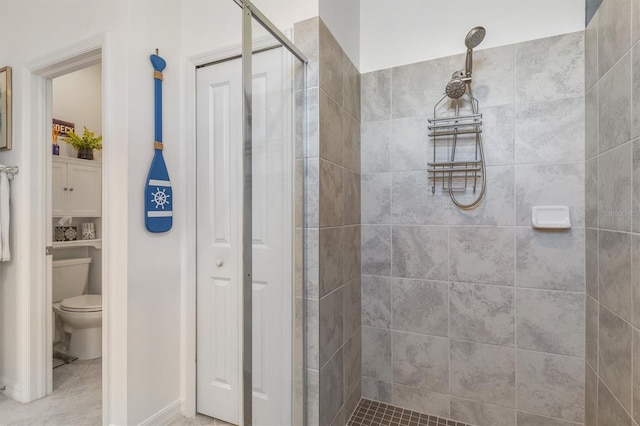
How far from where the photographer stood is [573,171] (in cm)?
142

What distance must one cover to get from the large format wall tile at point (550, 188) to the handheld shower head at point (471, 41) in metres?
0.56

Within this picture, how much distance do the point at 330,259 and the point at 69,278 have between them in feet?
8.79

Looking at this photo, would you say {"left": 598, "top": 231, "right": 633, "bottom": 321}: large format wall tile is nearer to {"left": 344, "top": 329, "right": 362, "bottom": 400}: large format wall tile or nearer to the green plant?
{"left": 344, "top": 329, "right": 362, "bottom": 400}: large format wall tile

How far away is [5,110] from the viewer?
6.44ft

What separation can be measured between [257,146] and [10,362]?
95.3 inches

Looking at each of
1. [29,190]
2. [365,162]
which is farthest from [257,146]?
[29,190]

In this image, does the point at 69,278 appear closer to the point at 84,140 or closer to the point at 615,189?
the point at 84,140

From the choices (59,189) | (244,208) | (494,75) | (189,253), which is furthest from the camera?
(59,189)

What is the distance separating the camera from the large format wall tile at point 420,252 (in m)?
1.66

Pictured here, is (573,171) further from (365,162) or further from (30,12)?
(30,12)

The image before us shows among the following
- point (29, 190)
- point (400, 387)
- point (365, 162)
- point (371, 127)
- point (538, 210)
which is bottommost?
point (400, 387)

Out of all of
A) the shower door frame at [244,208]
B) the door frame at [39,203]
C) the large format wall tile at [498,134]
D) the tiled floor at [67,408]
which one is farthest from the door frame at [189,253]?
the large format wall tile at [498,134]

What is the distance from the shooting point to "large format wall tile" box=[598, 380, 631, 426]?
1.06 meters

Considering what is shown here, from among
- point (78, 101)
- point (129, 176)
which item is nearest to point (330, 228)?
point (129, 176)
